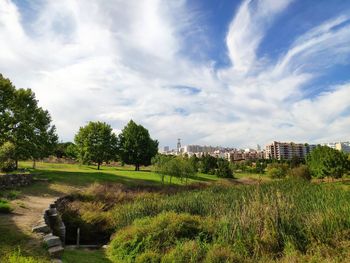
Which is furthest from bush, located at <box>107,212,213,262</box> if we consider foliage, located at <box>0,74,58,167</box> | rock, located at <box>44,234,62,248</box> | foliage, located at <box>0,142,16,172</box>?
foliage, located at <box>0,74,58,167</box>

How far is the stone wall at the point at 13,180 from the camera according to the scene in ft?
64.8

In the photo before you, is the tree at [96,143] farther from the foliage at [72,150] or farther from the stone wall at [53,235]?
the stone wall at [53,235]

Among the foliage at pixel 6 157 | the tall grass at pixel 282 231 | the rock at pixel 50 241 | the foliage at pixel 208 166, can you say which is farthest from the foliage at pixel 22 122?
the foliage at pixel 208 166

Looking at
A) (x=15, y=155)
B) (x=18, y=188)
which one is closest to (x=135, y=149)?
(x=15, y=155)

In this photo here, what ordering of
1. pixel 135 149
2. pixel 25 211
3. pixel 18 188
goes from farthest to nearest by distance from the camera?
pixel 135 149 < pixel 18 188 < pixel 25 211

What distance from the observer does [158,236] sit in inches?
435

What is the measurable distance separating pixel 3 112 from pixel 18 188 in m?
11.3

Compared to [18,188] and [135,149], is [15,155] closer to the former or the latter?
[18,188]

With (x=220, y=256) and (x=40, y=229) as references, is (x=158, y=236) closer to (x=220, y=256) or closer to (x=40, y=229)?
(x=220, y=256)

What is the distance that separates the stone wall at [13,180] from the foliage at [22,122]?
7230mm

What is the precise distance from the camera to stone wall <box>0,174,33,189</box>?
64.8ft

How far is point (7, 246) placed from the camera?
7.29 m

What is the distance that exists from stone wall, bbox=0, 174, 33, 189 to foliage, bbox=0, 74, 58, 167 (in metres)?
7.23

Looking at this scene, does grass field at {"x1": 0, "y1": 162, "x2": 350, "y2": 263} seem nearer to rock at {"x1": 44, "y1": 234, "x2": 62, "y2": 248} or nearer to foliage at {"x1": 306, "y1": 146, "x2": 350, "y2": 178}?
rock at {"x1": 44, "y1": 234, "x2": 62, "y2": 248}
